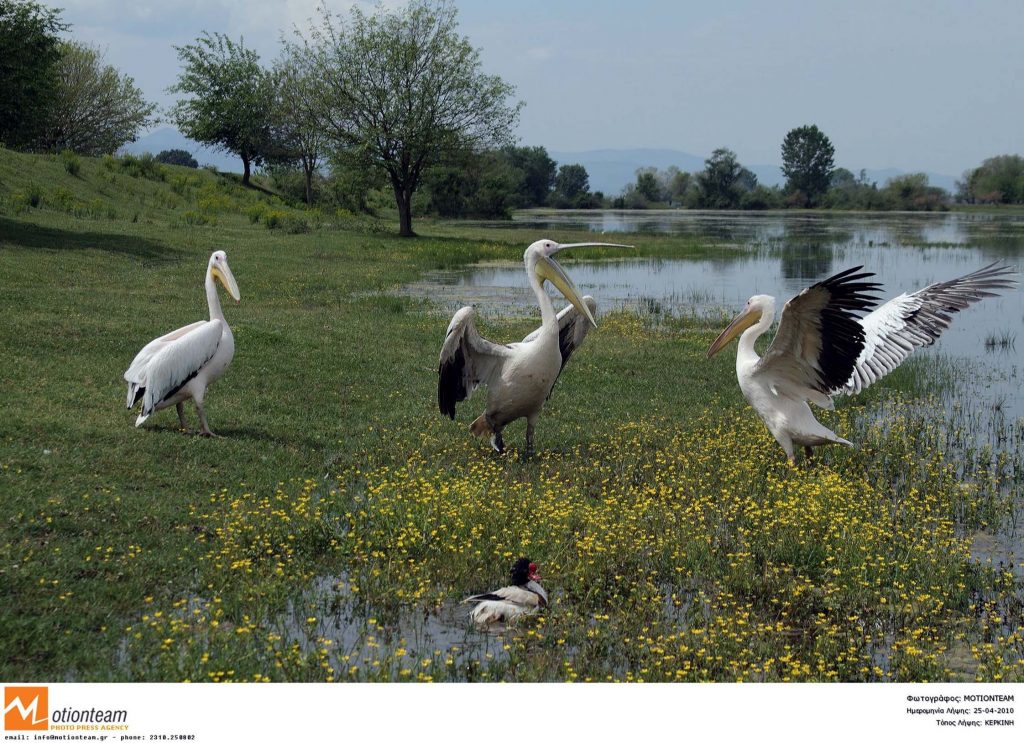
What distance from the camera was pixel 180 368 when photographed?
9477 millimetres

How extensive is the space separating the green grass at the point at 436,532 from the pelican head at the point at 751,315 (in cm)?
110

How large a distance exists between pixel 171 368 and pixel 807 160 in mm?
123778

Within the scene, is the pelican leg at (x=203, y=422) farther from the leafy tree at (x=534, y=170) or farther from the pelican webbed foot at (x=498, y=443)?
the leafy tree at (x=534, y=170)

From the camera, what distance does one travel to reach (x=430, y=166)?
41.2m

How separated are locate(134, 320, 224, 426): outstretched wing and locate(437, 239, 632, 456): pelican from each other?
230cm

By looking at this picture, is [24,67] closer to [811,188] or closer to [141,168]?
[141,168]

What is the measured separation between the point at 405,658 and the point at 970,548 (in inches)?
193

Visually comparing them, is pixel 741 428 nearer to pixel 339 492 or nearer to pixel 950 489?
pixel 950 489

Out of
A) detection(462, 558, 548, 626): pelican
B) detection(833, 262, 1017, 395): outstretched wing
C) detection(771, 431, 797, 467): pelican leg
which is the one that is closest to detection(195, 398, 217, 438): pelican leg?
detection(462, 558, 548, 626): pelican

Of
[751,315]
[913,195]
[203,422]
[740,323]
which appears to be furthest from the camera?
[913,195]

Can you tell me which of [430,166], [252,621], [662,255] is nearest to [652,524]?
[252,621]

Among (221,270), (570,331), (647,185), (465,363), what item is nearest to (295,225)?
(221,270)

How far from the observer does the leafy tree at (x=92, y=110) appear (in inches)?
Result: 2202

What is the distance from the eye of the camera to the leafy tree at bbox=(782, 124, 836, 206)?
120688 mm
